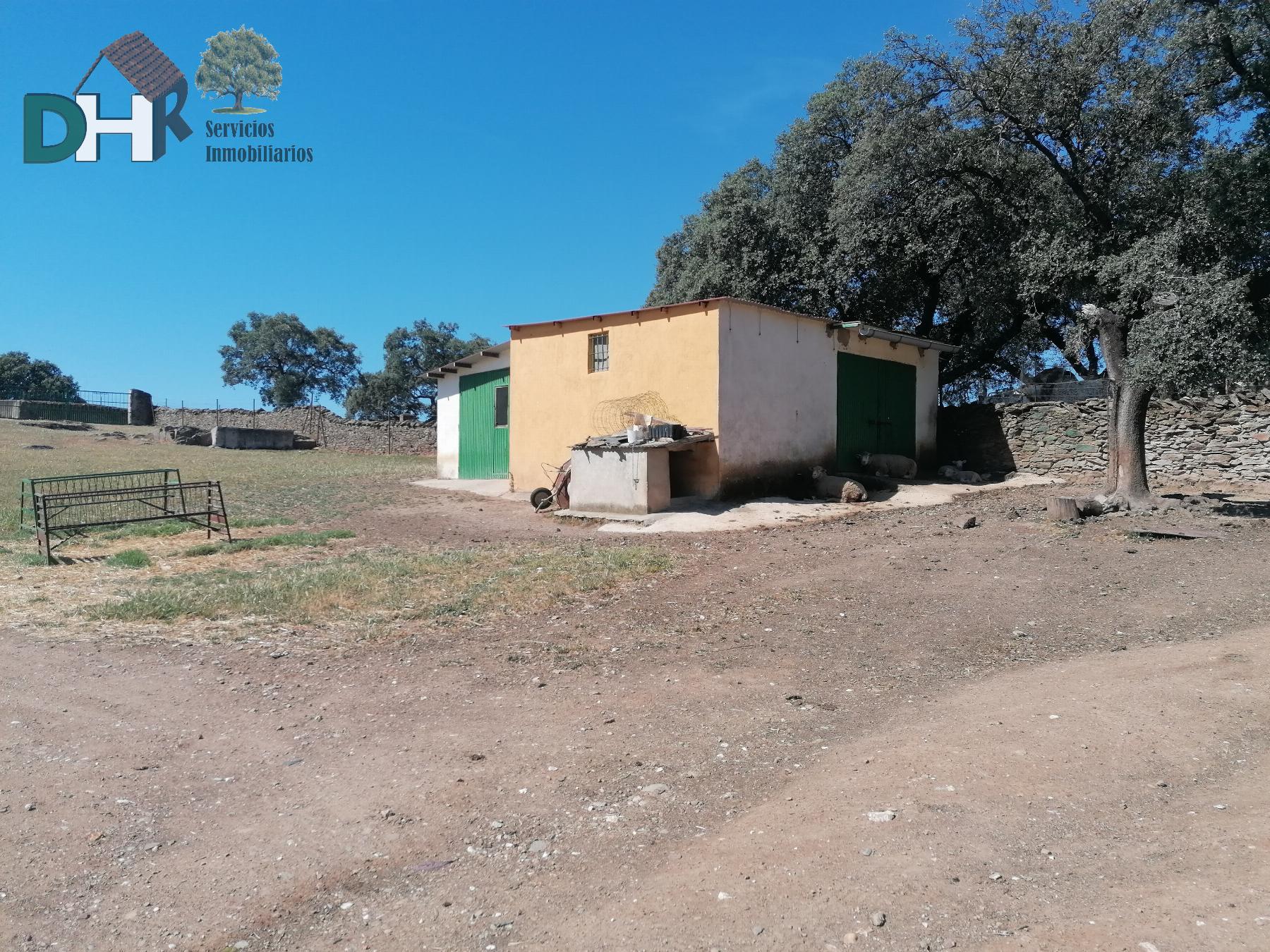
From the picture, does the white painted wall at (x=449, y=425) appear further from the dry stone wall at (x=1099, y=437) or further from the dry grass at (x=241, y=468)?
the dry stone wall at (x=1099, y=437)

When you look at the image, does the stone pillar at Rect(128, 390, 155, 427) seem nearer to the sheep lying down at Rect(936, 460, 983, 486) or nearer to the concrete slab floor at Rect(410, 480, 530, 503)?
the concrete slab floor at Rect(410, 480, 530, 503)

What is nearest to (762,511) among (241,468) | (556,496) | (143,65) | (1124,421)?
(556,496)

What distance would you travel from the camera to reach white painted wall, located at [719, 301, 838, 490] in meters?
14.7

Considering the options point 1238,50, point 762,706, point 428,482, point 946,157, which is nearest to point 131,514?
point 428,482

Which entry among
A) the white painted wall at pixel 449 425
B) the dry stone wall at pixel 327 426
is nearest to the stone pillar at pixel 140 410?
→ the dry stone wall at pixel 327 426

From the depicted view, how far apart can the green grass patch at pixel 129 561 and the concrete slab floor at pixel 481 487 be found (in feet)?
26.1

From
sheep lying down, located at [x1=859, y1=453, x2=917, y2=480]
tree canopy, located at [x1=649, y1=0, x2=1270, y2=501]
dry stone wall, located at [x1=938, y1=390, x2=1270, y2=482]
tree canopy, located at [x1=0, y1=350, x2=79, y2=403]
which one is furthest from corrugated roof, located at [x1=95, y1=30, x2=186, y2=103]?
tree canopy, located at [x1=0, y1=350, x2=79, y2=403]

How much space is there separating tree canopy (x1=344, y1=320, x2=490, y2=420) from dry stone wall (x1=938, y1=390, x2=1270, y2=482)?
104 feet

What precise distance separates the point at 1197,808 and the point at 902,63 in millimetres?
14987

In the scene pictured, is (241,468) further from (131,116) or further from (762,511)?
(762,511)

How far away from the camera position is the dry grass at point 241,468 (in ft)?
50.8

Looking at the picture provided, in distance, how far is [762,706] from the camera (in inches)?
190

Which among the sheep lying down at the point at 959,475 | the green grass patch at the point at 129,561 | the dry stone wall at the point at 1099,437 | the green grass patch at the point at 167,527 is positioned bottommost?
the green grass patch at the point at 129,561

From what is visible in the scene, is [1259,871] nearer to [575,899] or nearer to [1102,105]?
[575,899]
